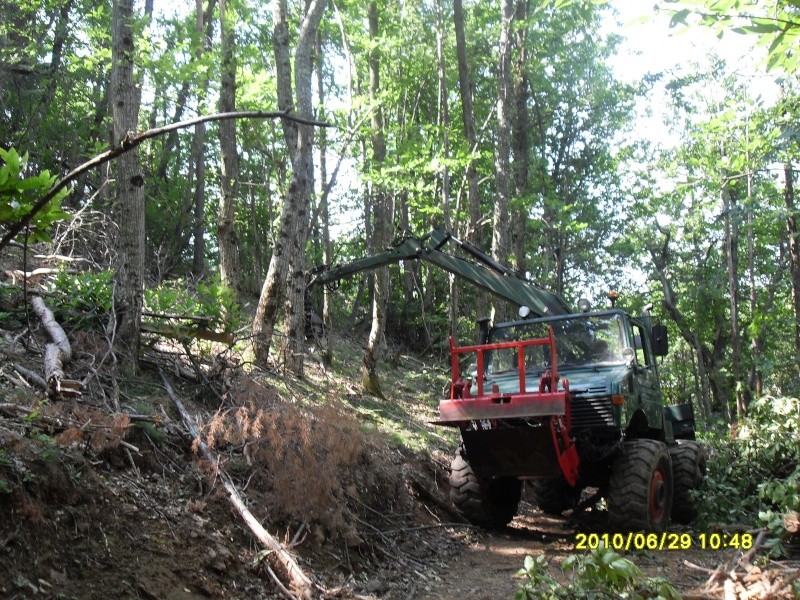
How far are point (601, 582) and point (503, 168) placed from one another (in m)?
11.6

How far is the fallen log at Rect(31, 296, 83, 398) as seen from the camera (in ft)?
20.3

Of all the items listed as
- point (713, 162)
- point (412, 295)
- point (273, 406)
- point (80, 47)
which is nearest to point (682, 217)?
point (713, 162)

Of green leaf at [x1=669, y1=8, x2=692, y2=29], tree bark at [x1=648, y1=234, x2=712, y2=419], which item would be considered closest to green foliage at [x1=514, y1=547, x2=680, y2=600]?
green leaf at [x1=669, y1=8, x2=692, y2=29]

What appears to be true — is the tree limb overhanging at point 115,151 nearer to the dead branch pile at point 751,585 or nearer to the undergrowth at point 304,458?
the dead branch pile at point 751,585

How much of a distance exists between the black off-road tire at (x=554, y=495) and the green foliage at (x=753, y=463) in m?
Answer: 1.65

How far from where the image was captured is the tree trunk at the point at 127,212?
7828 mm

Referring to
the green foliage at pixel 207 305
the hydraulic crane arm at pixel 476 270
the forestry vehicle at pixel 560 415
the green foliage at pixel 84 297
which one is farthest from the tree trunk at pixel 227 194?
the green foliage at pixel 84 297

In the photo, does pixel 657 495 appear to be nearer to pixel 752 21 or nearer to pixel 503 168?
pixel 752 21

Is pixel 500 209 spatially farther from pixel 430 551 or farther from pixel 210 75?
pixel 430 551

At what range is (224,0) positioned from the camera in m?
14.2

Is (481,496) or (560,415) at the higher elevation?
(560,415)

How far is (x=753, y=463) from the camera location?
9930 mm

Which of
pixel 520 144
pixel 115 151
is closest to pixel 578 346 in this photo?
pixel 115 151

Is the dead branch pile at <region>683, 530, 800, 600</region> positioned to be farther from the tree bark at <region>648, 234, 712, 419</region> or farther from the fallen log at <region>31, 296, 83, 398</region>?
the tree bark at <region>648, 234, 712, 419</region>
